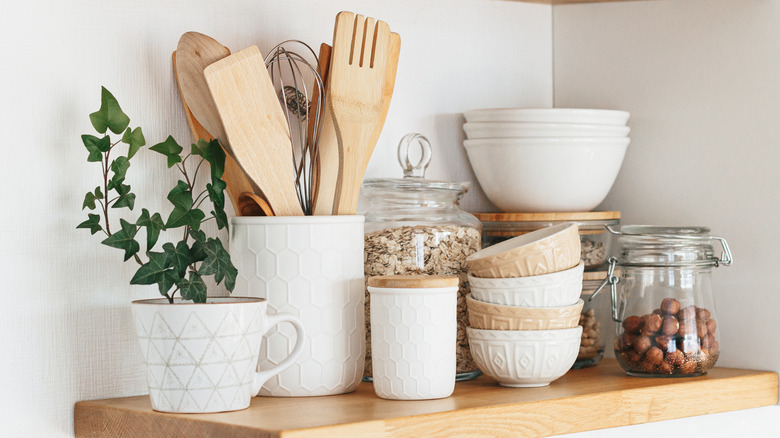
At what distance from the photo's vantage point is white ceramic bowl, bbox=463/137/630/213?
3.41ft

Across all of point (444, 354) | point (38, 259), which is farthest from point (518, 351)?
point (38, 259)

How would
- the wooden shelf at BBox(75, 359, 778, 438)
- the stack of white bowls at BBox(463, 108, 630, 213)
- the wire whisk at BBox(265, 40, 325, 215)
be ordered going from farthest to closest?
the stack of white bowls at BBox(463, 108, 630, 213) → the wire whisk at BBox(265, 40, 325, 215) → the wooden shelf at BBox(75, 359, 778, 438)

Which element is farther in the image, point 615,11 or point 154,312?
point 615,11

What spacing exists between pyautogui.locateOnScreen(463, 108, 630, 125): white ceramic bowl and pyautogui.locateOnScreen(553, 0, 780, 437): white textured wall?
0.25 feet

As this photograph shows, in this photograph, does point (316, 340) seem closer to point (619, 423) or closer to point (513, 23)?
point (619, 423)

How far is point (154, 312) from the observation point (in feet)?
2.52

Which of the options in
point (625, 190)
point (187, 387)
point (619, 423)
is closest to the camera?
point (187, 387)

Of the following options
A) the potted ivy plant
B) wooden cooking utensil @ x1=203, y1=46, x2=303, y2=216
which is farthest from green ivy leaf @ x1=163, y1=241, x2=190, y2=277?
wooden cooking utensil @ x1=203, y1=46, x2=303, y2=216

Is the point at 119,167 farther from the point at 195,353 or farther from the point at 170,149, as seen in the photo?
the point at 195,353

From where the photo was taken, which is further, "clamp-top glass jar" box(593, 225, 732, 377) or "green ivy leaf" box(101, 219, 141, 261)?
"clamp-top glass jar" box(593, 225, 732, 377)

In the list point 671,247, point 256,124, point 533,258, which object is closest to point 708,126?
point 671,247

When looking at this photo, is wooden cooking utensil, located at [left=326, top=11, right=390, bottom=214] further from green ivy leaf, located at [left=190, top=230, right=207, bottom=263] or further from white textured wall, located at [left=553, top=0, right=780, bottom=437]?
white textured wall, located at [left=553, top=0, right=780, bottom=437]

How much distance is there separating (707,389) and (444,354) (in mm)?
291

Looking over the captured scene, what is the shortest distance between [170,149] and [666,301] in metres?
0.53
